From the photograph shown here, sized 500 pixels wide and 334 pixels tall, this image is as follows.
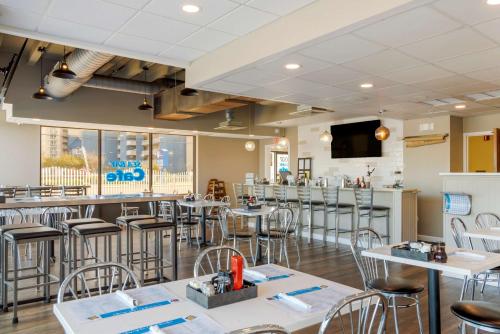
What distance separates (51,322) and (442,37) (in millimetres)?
4275

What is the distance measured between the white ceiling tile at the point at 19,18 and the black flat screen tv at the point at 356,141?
712 cm

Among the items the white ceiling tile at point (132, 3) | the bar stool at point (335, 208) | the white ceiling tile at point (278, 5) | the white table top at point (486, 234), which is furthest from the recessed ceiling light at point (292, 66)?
the bar stool at point (335, 208)

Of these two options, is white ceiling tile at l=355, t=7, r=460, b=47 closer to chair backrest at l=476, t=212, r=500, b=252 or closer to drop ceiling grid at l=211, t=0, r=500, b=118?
drop ceiling grid at l=211, t=0, r=500, b=118

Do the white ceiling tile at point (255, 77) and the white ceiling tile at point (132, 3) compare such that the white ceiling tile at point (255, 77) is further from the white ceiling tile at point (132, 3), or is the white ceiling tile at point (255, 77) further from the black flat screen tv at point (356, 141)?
the black flat screen tv at point (356, 141)

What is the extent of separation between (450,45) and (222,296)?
122 inches

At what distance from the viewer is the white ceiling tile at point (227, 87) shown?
4824 mm

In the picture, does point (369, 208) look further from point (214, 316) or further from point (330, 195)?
point (214, 316)

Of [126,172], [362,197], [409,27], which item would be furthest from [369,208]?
[126,172]

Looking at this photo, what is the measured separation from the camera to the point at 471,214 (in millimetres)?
5141

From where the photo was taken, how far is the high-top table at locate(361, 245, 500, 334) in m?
2.46

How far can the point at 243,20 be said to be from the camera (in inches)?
137

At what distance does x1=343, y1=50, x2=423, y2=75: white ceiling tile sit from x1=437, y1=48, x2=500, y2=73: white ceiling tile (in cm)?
33

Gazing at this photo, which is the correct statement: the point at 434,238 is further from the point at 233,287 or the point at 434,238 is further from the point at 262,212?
the point at 233,287

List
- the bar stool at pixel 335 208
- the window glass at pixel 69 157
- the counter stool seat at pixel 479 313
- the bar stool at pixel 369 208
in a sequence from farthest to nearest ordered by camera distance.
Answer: the window glass at pixel 69 157
the bar stool at pixel 335 208
the bar stool at pixel 369 208
the counter stool seat at pixel 479 313
